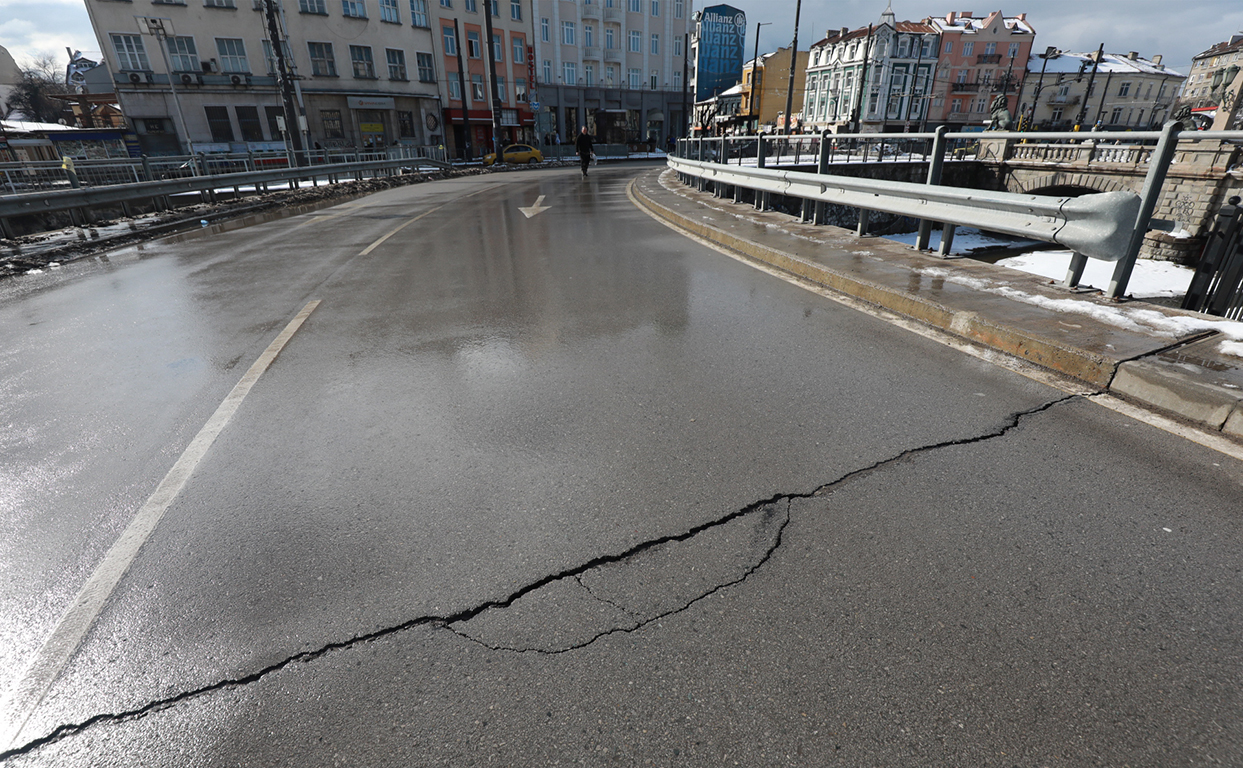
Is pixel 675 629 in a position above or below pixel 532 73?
below

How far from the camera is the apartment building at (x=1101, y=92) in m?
78.4

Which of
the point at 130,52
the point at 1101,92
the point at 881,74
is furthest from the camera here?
the point at 1101,92

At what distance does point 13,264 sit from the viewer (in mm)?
8758

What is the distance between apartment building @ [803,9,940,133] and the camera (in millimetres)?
64750

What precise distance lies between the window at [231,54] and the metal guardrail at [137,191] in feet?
81.4

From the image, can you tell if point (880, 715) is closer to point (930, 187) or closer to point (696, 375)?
point (696, 375)

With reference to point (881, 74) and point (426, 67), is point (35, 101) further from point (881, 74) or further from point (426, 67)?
point (881, 74)

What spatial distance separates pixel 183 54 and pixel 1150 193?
169 feet

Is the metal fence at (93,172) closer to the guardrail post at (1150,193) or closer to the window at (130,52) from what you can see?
the guardrail post at (1150,193)

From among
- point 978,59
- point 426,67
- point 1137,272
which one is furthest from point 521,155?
point 978,59

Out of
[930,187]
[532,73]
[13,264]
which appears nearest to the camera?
[930,187]

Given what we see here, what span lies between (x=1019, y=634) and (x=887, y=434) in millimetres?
1462

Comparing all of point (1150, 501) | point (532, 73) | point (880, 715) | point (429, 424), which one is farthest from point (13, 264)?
point (532, 73)

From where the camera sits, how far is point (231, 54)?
39.3 m
